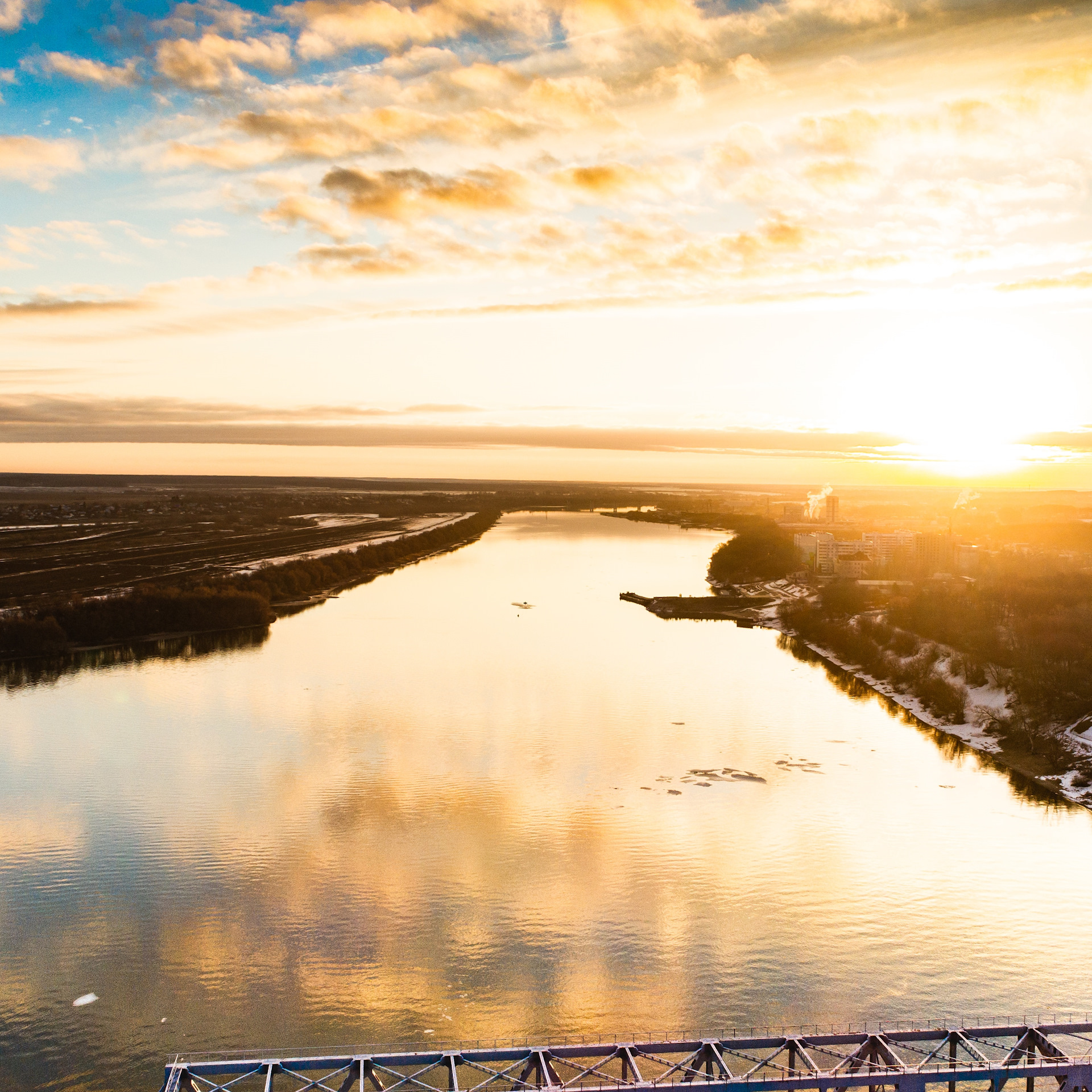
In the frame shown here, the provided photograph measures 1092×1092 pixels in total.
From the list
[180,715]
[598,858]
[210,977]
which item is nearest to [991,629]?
[598,858]

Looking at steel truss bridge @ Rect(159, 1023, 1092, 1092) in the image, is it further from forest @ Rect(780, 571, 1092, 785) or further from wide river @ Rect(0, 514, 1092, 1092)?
forest @ Rect(780, 571, 1092, 785)

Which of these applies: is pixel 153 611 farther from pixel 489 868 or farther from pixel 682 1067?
pixel 682 1067

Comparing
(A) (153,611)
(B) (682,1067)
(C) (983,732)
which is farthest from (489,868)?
(A) (153,611)

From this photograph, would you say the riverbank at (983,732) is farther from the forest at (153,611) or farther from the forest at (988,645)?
the forest at (153,611)

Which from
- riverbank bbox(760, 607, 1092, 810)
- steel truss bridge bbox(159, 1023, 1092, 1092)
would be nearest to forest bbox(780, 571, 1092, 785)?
riverbank bbox(760, 607, 1092, 810)

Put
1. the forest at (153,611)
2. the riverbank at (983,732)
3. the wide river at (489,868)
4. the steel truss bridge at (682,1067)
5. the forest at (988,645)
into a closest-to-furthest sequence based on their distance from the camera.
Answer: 1. the steel truss bridge at (682,1067)
2. the wide river at (489,868)
3. the riverbank at (983,732)
4. the forest at (988,645)
5. the forest at (153,611)

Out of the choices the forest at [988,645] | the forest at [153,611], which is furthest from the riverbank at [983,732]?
the forest at [153,611]

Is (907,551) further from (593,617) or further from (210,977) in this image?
(210,977)
